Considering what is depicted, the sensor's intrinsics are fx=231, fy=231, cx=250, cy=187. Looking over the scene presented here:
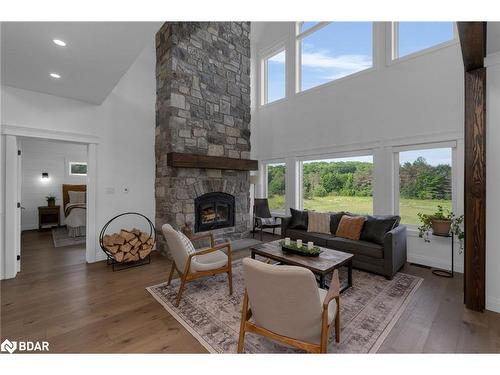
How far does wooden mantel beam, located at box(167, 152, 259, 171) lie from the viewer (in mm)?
4105

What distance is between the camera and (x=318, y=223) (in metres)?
4.31

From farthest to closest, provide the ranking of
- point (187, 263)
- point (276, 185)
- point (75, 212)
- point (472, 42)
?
point (276, 185) → point (75, 212) → point (187, 263) → point (472, 42)

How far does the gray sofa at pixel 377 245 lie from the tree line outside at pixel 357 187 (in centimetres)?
77

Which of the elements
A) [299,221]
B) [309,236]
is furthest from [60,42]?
[299,221]

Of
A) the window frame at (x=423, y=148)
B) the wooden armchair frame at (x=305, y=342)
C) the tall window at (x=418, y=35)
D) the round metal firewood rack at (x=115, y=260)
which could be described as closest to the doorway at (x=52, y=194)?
the round metal firewood rack at (x=115, y=260)

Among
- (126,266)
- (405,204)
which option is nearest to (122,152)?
(126,266)

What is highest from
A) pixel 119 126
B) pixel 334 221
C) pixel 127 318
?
pixel 119 126

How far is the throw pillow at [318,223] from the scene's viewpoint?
4.23m

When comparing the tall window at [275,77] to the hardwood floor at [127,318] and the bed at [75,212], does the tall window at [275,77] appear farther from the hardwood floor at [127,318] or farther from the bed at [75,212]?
the bed at [75,212]

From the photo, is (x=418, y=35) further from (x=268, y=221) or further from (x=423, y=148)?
(x=268, y=221)

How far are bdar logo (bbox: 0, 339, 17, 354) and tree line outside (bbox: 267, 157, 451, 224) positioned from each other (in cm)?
509

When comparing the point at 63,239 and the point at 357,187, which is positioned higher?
the point at 357,187

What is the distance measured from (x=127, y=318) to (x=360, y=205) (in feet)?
14.3

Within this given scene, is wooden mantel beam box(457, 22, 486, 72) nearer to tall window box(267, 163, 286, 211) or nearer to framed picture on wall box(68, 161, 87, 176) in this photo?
tall window box(267, 163, 286, 211)
